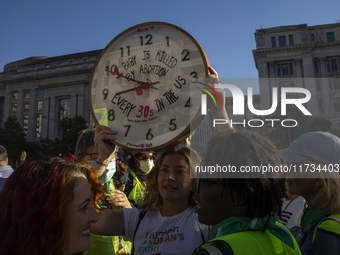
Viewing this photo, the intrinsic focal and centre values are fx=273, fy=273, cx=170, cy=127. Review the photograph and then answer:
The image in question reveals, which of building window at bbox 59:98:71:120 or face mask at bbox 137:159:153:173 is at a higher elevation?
building window at bbox 59:98:71:120

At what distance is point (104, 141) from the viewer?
1850mm

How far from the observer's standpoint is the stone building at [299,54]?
1834 inches

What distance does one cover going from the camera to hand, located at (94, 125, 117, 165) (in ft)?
5.84

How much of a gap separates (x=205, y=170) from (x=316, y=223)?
88 cm

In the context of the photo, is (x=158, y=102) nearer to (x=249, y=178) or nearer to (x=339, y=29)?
(x=249, y=178)

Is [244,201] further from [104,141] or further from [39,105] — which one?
[39,105]

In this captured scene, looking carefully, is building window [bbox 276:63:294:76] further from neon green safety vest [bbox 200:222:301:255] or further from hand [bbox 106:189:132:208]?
neon green safety vest [bbox 200:222:301:255]

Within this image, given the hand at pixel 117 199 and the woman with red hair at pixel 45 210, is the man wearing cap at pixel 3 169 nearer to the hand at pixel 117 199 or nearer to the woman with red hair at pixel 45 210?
the hand at pixel 117 199

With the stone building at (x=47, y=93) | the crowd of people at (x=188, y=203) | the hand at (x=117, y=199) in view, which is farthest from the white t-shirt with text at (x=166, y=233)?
the stone building at (x=47, y=93)

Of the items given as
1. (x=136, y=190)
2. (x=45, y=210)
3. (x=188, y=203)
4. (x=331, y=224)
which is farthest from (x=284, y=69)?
(x=45, y=210)

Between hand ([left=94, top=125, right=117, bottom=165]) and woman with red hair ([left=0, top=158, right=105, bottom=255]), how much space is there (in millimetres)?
409

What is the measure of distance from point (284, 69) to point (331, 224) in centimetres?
5170

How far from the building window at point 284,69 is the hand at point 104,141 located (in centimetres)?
5086

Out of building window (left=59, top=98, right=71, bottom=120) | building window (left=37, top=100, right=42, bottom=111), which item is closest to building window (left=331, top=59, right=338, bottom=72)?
building window (left=59, top=98, right=71, bottom=120)
